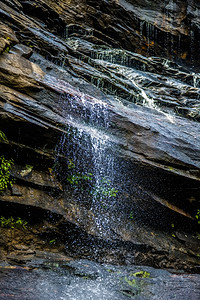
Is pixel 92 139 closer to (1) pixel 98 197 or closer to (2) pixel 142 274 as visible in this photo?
(1) pixel 98 197

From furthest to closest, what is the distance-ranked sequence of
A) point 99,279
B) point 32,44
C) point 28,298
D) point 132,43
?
1. point 132,43
2. point 32,44
3. point 99,279
4. point 28,298

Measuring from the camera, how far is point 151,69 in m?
14.8

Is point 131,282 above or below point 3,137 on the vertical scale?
below

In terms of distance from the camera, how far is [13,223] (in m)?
6.27

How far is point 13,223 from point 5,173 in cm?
144

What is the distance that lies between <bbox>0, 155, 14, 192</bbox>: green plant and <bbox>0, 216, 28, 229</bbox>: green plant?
2.89 feet

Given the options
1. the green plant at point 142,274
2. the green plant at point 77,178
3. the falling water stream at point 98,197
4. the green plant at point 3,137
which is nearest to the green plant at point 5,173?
the green plant at point 3,137

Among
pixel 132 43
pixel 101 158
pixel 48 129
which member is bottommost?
pixel 101 158

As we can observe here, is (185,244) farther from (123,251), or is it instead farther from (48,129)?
(48,129)

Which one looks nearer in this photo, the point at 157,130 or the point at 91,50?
the point at 157,130

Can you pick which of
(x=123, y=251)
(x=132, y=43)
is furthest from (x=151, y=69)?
(x=123, y=251)

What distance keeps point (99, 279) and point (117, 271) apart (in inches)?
43.3

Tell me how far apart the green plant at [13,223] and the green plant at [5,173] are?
882 mm

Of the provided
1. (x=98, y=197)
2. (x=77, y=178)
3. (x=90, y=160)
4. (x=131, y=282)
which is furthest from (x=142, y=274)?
(x=90, y=160)
